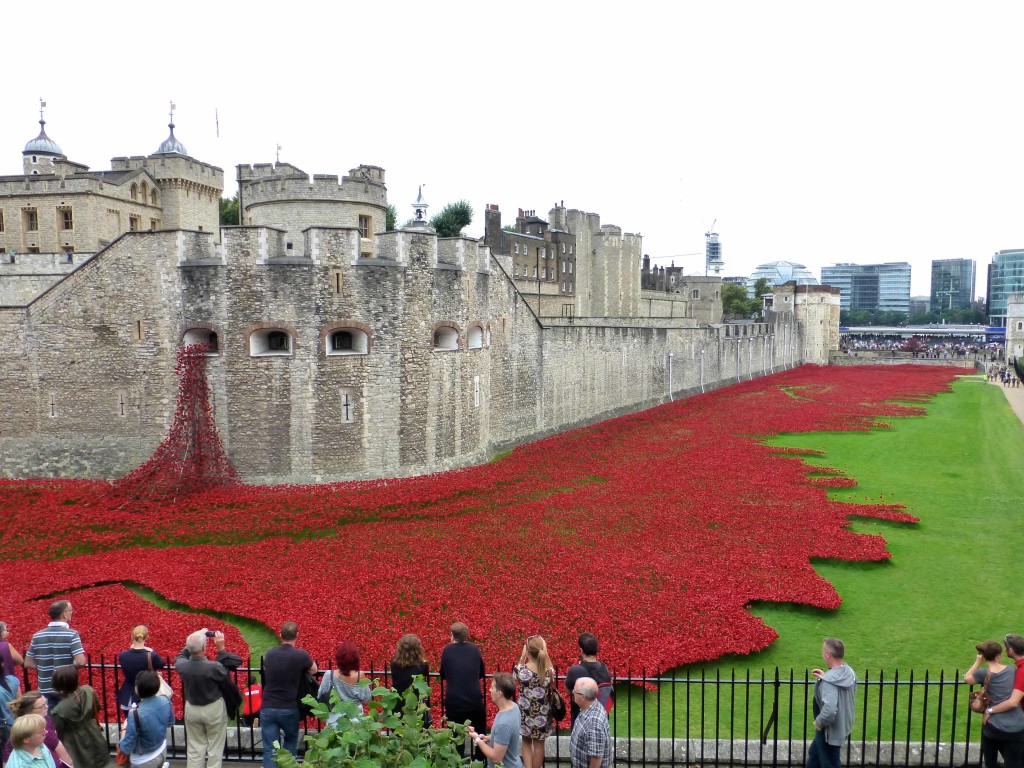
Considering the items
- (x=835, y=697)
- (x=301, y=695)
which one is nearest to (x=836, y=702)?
(x=835, y=697)

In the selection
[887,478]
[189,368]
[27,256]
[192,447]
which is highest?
[27,256]

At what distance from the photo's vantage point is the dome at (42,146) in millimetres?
51344

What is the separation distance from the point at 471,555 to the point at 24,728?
435 inches

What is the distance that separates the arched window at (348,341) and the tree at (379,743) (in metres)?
17.8

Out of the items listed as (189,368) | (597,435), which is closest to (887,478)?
(597,435)

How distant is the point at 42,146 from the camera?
2035 inches

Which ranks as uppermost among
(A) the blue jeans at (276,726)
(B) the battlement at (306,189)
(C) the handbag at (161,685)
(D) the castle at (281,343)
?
(B) the battlement at (306,189)

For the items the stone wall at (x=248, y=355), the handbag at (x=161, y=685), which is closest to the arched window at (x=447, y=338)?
the stone wall at (x=248, y=355)

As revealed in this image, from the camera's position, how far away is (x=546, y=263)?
207ft

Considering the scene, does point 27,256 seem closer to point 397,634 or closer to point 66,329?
point 66,329

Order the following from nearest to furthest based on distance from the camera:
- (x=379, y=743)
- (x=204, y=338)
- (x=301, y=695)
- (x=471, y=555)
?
1. (x=379, y=743)
2. (x=301, y=695)
3. (x=471, y=555)
4. (x=204, y=338)

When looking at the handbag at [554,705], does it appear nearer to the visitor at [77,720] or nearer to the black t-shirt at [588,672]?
the black t-shirt at [588,672]

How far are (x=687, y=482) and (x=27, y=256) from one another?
1184 inches

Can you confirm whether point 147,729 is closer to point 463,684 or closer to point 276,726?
point 276,726
